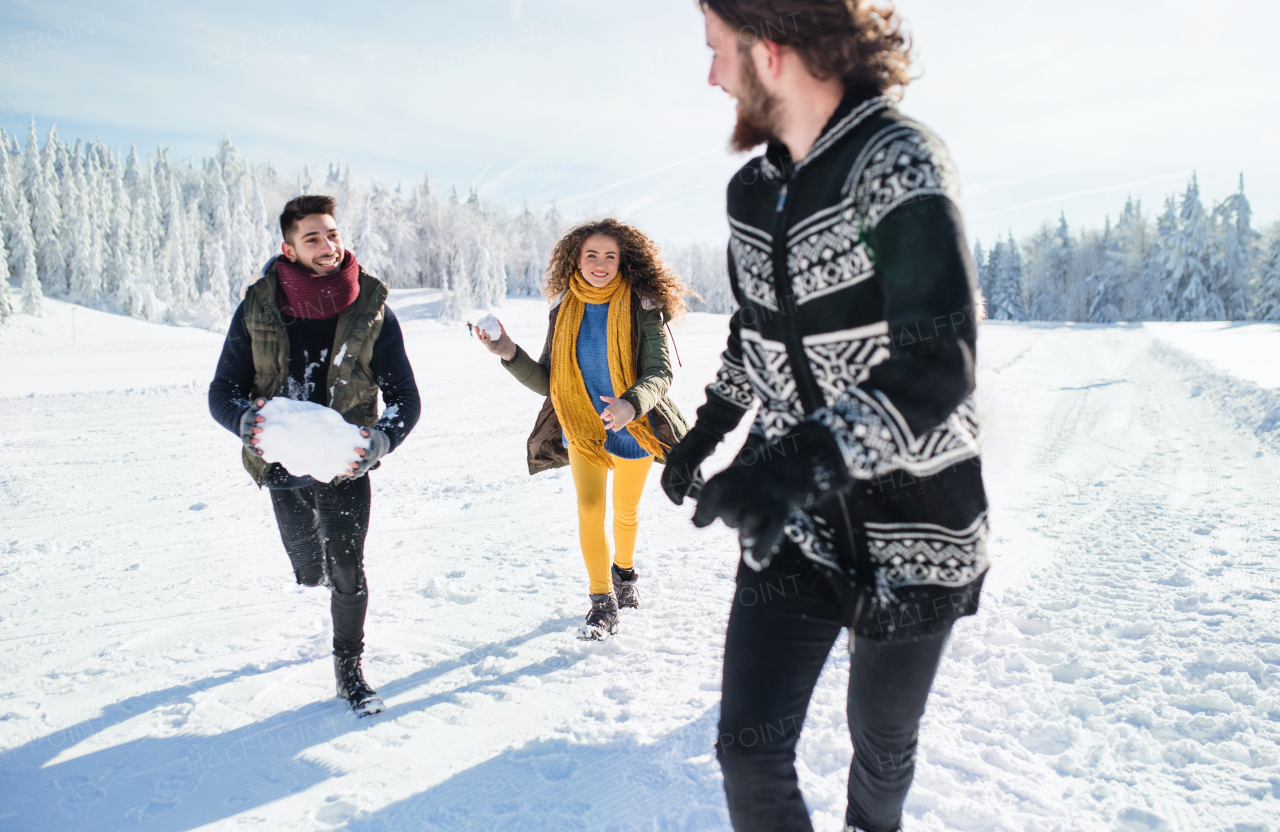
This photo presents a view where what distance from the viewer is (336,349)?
3.02 metres

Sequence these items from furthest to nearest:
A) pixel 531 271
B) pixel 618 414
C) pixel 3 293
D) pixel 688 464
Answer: pixel 531 271
pixel 3 293
pixel 618 414
pixel 688 464

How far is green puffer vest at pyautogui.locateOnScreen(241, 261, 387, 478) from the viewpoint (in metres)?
2.92

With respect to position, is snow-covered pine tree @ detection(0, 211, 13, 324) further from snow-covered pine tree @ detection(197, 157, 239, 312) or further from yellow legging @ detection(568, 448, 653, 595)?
yellow legging @ detection(568, 448, 653, 595)

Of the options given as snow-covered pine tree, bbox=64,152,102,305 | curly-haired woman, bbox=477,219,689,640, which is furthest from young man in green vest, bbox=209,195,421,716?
snow-covered pine tree, bbox=64,152,102,305

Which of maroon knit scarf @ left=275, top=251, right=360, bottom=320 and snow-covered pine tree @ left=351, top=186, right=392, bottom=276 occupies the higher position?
snow-covered pine tree @ left=351, top=186, right=392, bottom=276

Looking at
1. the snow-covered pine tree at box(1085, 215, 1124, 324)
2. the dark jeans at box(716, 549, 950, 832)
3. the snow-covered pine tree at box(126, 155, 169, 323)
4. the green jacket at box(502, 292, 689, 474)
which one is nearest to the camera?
the dark jeans at box(716, 549, 950, 832)

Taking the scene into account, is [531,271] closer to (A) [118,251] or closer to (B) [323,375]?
(A) [118,251]

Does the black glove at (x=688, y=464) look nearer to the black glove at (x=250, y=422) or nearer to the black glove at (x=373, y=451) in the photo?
the black glove at (x=373, y=451)

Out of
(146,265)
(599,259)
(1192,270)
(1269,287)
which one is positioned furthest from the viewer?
(1192,270)

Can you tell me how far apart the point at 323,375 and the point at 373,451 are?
508 mm

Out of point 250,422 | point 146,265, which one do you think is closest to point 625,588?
point 250,422

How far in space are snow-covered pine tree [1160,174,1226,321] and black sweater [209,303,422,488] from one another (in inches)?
2628

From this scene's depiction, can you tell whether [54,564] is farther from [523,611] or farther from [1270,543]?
[1270,543]

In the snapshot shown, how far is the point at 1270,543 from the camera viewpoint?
4.93m
